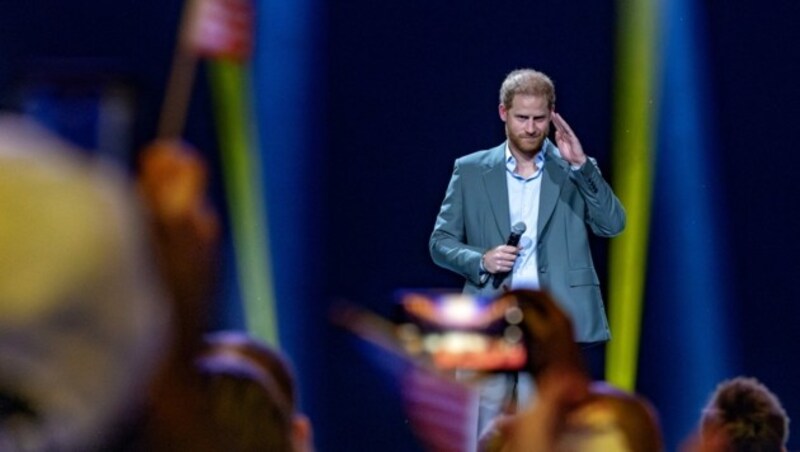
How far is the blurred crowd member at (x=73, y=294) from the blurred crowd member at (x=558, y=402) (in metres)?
0.55

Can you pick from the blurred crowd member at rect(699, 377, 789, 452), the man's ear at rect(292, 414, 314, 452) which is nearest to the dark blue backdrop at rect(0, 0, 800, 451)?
the blurred crowd member at rect(699, 377, 789, 452)

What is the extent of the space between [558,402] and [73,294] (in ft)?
2.17

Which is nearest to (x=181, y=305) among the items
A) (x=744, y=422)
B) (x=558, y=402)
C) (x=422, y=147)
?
(x=558, y=402)

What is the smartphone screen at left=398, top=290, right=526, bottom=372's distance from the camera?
112 inches

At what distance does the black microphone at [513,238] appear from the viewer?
3.35 m

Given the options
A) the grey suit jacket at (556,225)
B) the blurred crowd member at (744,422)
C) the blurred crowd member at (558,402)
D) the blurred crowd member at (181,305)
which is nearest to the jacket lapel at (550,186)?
the grey suit jacket at (556,225)

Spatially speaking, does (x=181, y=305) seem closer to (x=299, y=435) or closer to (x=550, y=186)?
(x=299, y=435)

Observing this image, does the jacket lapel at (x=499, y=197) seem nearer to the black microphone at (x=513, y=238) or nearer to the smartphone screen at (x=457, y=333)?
the black microphone at (x=513, y=238)

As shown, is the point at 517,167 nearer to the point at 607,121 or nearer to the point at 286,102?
the point at 607,121

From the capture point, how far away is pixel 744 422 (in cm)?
246

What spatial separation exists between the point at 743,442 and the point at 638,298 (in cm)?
153

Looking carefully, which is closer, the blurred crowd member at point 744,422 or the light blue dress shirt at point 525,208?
the blurred crowd member at point 744,422

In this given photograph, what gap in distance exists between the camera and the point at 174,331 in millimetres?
691

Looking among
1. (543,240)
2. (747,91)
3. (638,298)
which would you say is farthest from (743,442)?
(747,91)
